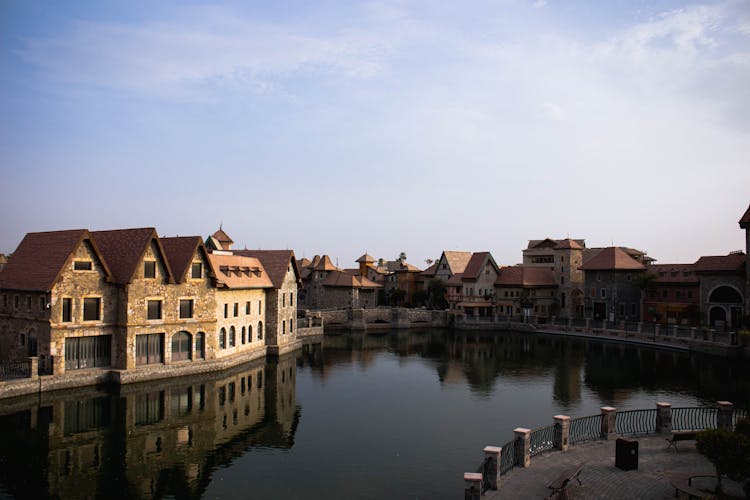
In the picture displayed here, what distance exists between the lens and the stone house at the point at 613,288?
7512 cm

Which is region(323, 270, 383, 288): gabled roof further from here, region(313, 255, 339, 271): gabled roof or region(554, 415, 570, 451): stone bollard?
region(554, 415, 570, 451): stone bollard

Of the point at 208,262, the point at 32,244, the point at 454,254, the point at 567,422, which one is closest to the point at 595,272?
the point at 454,254

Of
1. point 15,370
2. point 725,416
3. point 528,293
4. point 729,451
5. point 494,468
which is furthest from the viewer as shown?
point 528,293

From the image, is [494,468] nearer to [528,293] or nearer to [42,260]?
[42,260]

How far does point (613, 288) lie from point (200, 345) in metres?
57.3

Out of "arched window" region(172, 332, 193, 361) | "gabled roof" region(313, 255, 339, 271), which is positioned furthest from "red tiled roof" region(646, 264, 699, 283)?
"arched window" region(172, 332, 193, 361)

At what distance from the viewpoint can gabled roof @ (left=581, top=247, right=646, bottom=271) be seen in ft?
246

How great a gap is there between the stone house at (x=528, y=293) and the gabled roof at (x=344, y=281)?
2135 cm

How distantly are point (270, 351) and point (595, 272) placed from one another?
4914 cm

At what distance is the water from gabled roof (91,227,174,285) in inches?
321

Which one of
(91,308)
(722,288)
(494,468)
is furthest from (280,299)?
(722,288)

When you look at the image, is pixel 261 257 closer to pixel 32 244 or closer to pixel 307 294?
pixel 32 244

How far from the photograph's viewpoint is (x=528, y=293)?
274 ft

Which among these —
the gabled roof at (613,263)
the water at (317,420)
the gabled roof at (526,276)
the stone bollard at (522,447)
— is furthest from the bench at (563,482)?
the gabled roof at (526,276)
